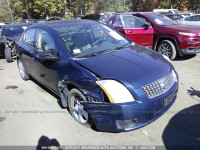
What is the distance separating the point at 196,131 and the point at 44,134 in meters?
2.39

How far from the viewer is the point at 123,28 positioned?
7059 mm

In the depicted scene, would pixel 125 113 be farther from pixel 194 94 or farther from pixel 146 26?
pixel 146 26

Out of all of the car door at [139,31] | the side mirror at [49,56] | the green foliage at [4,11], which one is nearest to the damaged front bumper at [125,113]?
the side mirror at [49,56]

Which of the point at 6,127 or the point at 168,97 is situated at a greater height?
the point at 168,97

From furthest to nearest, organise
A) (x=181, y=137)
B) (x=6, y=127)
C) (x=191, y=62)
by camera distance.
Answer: (x=191, y=62) < (x=6, y=127) < (x=181, y=137)

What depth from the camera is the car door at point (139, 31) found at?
662cm

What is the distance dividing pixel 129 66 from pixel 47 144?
1719 mm

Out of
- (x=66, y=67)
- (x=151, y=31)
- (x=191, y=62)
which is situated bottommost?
(x=191, y=62)

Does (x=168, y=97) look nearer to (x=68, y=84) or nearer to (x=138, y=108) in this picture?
(x=138, y=108)

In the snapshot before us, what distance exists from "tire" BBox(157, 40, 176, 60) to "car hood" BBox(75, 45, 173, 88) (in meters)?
3.06

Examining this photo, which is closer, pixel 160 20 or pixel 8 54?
pixel 160 20

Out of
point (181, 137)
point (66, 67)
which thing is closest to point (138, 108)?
point (181, 137)

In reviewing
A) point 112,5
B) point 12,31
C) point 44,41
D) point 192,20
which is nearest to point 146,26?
point 44,41

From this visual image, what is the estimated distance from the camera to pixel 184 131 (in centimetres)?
288
